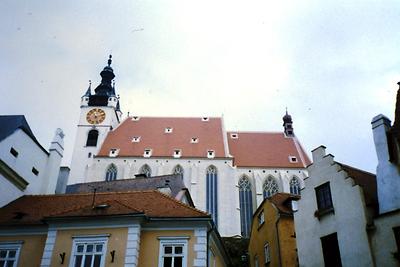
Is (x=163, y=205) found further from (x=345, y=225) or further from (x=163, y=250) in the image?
(x=345, y=225)

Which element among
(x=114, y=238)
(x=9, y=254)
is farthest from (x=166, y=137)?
(x=114, y=238)

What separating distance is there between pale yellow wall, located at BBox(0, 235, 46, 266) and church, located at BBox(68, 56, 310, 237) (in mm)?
31494

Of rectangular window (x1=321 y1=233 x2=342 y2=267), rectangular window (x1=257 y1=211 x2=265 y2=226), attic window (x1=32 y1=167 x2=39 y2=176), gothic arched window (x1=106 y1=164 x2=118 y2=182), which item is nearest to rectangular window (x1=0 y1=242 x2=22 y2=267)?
attic window (x1=32 y1=167 x2=39 y2=176)

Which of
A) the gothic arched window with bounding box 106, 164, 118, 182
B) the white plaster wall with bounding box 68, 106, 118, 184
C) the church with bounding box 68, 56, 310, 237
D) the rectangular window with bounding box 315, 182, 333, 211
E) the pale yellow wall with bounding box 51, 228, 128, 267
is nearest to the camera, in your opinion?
the pale yellow wall with bounding box 51, 228, 128, 267

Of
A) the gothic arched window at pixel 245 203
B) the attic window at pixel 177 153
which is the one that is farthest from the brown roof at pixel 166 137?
the gothic arched window at pixel 245 203

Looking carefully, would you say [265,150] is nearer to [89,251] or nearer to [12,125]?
[12,125]

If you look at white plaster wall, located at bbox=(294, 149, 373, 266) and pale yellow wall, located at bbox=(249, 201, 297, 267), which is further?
pale yellow wall, located at bbox=(249, 201, 297, 267)

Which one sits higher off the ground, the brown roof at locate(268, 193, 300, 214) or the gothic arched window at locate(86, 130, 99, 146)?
the gothic arched window at locate(86, 130, 99, 146)

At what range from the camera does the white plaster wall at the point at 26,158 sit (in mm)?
21516

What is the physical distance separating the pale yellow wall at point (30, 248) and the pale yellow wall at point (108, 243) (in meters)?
1.25

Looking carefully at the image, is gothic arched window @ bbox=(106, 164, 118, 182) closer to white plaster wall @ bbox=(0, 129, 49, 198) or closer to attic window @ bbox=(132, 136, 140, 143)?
attic window @ bbox=(132, 136, 140, 143)

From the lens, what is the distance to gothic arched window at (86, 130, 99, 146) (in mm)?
53156

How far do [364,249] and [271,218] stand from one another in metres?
7.58

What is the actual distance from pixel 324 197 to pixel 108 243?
865 cm
